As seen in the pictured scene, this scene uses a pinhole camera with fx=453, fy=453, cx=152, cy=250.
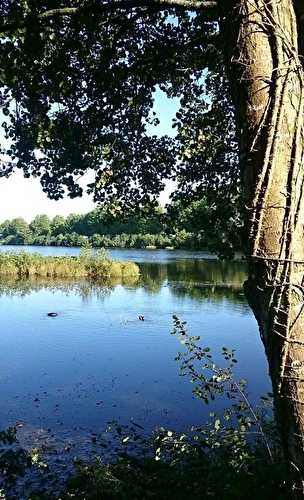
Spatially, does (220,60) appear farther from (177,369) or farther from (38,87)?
(177,369)

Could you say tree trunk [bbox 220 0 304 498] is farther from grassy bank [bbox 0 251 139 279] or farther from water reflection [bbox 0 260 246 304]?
grassy bank [bbox 0 251 139 279]

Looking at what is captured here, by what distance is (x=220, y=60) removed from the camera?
5.68 m

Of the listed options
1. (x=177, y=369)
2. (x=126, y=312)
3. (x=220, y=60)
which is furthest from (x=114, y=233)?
(x=220, y=60)

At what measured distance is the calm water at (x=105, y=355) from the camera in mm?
9883

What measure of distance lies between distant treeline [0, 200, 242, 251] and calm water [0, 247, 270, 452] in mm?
3686

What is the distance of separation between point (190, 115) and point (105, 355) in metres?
9.84

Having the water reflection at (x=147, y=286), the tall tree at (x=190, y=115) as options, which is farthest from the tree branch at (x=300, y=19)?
the water reflection at (x=147, y=286)

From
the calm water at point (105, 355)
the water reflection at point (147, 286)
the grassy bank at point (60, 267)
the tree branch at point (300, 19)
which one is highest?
the tree branch at point (300, 19)

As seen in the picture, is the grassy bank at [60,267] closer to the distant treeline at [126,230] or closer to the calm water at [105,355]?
the distant treeline at [126,230]

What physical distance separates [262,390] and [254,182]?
34.7 ft

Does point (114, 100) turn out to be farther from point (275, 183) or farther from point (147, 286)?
point (147, 286)

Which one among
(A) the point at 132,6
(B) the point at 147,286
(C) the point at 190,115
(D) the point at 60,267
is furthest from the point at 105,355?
(D) the point at 60,267

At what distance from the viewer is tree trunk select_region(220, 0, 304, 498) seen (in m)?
1.76

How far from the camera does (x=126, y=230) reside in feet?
360
